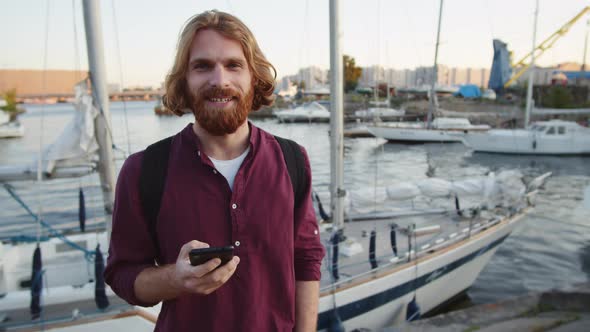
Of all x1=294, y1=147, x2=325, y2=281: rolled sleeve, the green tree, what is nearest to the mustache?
x1=294, y1=147, x2=325, y2=281: rolled sleeve

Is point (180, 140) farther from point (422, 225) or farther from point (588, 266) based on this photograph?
point (588, 266)

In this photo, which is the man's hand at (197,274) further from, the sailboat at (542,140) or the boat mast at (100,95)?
the sailboat at (542,140)

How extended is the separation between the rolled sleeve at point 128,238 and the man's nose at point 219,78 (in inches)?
15.7

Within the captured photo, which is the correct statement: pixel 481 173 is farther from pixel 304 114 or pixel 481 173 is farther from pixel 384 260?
pixel 304 114

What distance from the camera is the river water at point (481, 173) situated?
10.8 meters

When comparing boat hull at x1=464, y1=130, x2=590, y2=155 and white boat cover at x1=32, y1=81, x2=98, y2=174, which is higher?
white boat cover at x1=32, y1=81, x2=98, y2=174

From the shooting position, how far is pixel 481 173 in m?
24.5

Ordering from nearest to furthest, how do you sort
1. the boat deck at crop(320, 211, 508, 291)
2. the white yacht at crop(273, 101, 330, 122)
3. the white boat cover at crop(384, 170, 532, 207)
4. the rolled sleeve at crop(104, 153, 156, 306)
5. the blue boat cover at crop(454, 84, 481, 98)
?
the rolled sleeve at crop(104, 153, 156, 306) < the boat deck at crop(320, 211, 508, 291) < the white boat cover at crop(384, 170, 532, 207) < the white yacht at crop(273, 101, 330, 122) < the blue boat cover at crop(454, 84, 481, 98)

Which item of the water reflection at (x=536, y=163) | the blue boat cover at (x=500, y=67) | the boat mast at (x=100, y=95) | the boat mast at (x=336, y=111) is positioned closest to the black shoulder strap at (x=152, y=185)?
the boat mast at (x=100, y=95)

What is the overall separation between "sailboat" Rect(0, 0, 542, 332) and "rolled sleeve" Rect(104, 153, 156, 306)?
3.44 metres

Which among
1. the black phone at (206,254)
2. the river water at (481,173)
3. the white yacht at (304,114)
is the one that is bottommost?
the river water at (481,173)

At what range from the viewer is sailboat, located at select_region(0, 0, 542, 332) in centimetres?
475

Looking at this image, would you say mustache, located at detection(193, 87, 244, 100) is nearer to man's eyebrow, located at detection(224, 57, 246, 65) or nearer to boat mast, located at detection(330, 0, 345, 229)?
man's eyebrow, located at detection(224, 57, 246, 65)

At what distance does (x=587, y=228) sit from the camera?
14.4m
